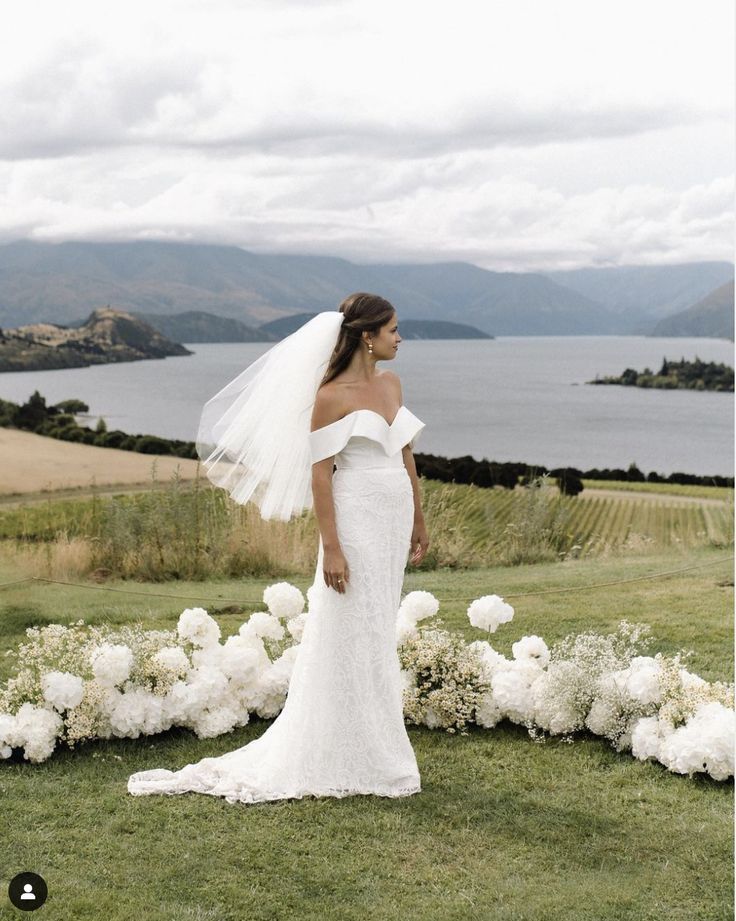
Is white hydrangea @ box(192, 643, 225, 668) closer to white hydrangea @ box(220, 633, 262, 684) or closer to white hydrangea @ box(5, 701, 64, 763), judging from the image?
white hydrangea @ box(220, 633, 262, 684)

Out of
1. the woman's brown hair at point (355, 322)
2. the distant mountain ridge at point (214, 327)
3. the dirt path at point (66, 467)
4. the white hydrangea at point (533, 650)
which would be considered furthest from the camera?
the distant mountain ridge at point (214, 327)

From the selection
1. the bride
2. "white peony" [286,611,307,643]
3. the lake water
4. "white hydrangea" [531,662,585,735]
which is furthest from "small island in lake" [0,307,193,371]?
"white hydrangea" [531,662,585,735]

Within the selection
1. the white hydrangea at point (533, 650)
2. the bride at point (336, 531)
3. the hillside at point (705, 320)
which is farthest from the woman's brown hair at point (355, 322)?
the hillside at point (705, 320)

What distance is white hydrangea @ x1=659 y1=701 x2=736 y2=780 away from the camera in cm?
359

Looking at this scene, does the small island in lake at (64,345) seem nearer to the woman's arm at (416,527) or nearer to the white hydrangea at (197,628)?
the white hydrangea at (197,628)

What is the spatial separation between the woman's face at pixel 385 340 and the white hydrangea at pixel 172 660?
161cm

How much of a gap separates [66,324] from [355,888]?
16.7 feet

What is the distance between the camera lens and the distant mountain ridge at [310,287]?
7.17 meters

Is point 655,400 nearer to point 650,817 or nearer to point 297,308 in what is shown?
point 297,308

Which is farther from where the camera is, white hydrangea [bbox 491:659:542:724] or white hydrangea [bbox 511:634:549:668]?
white hydrangea [bbox 511:634:549:668]

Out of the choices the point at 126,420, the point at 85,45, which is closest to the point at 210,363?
the point at 126,420

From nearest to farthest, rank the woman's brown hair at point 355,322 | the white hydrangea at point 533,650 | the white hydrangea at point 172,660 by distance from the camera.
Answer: the woman's brown hair at point 355,322
the white hydrangea at point 172,660
the white hydrangea at point 533,650

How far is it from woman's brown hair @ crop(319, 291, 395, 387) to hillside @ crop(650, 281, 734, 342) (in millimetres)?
7247

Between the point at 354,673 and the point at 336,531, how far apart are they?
50 centimetres
